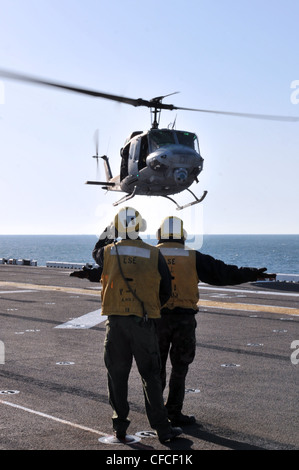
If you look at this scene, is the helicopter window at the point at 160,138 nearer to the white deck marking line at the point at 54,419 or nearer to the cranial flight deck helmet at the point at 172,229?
the cranial flight deck helmet at the point at 172,229

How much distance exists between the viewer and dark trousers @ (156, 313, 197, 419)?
7207 mm

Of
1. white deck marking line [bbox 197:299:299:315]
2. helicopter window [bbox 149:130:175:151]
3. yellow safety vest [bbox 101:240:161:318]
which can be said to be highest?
helicopter window [bbox 149:130:175:151]

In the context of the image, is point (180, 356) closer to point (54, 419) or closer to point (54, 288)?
point (54, 419)

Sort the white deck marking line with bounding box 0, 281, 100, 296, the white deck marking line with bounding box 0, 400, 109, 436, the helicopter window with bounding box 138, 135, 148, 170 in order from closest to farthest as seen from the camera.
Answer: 1. the white deck marking line with bounding box 0, 400, 109, 436
2. the helicopter window with bounding box 138, 135, 148, 170
3. the white deck marking line with bounding box 0, 281, 100, 296

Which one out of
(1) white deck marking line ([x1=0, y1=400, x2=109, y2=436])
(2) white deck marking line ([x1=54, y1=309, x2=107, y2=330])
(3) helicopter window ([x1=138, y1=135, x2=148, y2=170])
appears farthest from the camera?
(3) helicopter window ([x1=138, y1=135, x2=148, y2=170])

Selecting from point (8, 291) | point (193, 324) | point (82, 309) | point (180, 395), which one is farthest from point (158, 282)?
point (8, 291)

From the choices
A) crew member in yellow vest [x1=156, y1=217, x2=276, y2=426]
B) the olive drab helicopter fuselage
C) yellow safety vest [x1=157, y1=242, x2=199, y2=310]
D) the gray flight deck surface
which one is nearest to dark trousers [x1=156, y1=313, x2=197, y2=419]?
crew member in yellow vest [x1=156, y1=217, x2=276, y2=426]

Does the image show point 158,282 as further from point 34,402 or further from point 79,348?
point 79,348

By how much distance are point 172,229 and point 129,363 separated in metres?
1.75

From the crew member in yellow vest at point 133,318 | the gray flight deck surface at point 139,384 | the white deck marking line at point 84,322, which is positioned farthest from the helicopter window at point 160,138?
the crew member in yellow vest at point 133,318

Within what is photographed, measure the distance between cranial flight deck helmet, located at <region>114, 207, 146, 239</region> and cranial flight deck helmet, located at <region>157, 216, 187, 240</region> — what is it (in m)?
0.68

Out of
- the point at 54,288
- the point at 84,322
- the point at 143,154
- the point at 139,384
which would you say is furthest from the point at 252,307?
the point at 139,384

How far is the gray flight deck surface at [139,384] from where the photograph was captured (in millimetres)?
6566

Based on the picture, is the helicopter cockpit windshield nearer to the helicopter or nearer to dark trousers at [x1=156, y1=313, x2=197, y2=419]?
the helicopter
